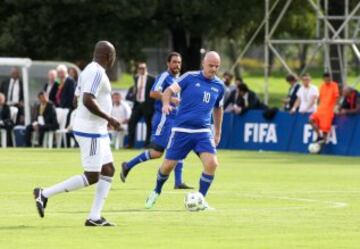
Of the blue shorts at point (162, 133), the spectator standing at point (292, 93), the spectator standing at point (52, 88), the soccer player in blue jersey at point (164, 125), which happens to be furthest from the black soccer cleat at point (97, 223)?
the spectator standing at point (52, 88)

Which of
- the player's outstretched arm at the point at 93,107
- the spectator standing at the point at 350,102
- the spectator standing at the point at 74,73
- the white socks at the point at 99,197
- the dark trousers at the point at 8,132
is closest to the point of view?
the player's outstretched arm at the point at 93,107

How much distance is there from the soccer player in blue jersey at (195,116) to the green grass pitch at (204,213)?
27.1 inches

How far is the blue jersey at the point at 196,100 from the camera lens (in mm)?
18406

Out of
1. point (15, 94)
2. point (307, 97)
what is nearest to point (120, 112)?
point (15, 94)

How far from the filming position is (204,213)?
57.2ft

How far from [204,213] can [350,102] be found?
18.7 m

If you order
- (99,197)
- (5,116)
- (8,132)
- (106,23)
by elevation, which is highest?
(106,23)

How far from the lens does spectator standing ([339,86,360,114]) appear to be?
116ft

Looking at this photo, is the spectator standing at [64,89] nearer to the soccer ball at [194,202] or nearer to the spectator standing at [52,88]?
the spectator standing at [52,88]

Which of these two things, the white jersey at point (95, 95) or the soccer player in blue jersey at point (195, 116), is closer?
the white jersey at point (95, 95)

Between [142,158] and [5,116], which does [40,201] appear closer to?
[142,158]

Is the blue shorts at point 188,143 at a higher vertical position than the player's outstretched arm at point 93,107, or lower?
lower

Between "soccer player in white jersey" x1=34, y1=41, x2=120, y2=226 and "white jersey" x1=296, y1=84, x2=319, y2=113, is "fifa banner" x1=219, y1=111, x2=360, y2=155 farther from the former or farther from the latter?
"soccer player in white jersey" x1=34, y1=41, x2=120, y2=226

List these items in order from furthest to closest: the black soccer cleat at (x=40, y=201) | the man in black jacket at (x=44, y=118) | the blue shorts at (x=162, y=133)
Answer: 1. the man in black jacket at (x=44, y=118)
2. the blue shorts at (x=162, y=133)
3. the black soccer cleat at (x=40, y=201)
